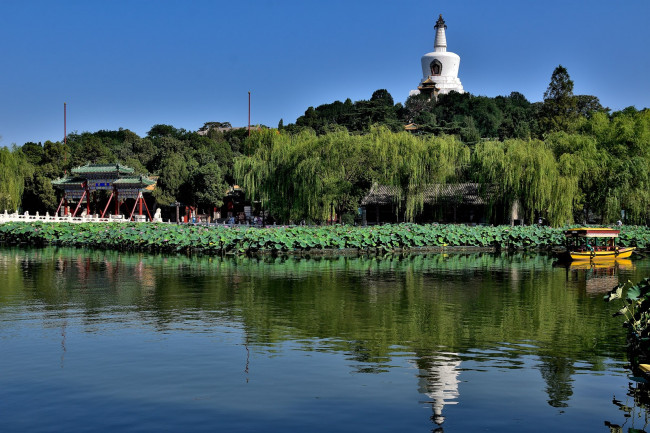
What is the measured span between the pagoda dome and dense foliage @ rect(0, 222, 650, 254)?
5929 cm

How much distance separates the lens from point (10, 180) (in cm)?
4634

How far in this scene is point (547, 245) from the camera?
32625 millimetres

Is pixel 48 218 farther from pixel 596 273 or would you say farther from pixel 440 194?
pixel 596 273

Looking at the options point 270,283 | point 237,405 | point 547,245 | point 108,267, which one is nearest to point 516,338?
point 237,405

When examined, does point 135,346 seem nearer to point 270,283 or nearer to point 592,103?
point 270,283

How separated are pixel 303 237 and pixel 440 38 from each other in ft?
231

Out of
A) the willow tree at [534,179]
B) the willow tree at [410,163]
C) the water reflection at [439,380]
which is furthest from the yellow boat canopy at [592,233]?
the water reflection at [439,380]

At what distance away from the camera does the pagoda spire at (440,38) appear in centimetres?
9325

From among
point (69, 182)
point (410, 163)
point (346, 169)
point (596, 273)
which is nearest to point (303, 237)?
point (346, 169)

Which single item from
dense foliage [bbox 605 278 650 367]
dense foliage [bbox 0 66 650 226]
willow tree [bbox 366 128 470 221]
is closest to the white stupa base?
dense foliage [bbox 0 66 650 226]

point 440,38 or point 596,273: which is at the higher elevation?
point 440,38

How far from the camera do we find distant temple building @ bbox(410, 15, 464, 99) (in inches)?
3578

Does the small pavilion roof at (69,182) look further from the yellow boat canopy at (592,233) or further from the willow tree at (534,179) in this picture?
the yellow boat canopy at (592,233)

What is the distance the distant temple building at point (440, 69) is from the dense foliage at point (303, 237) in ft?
192
